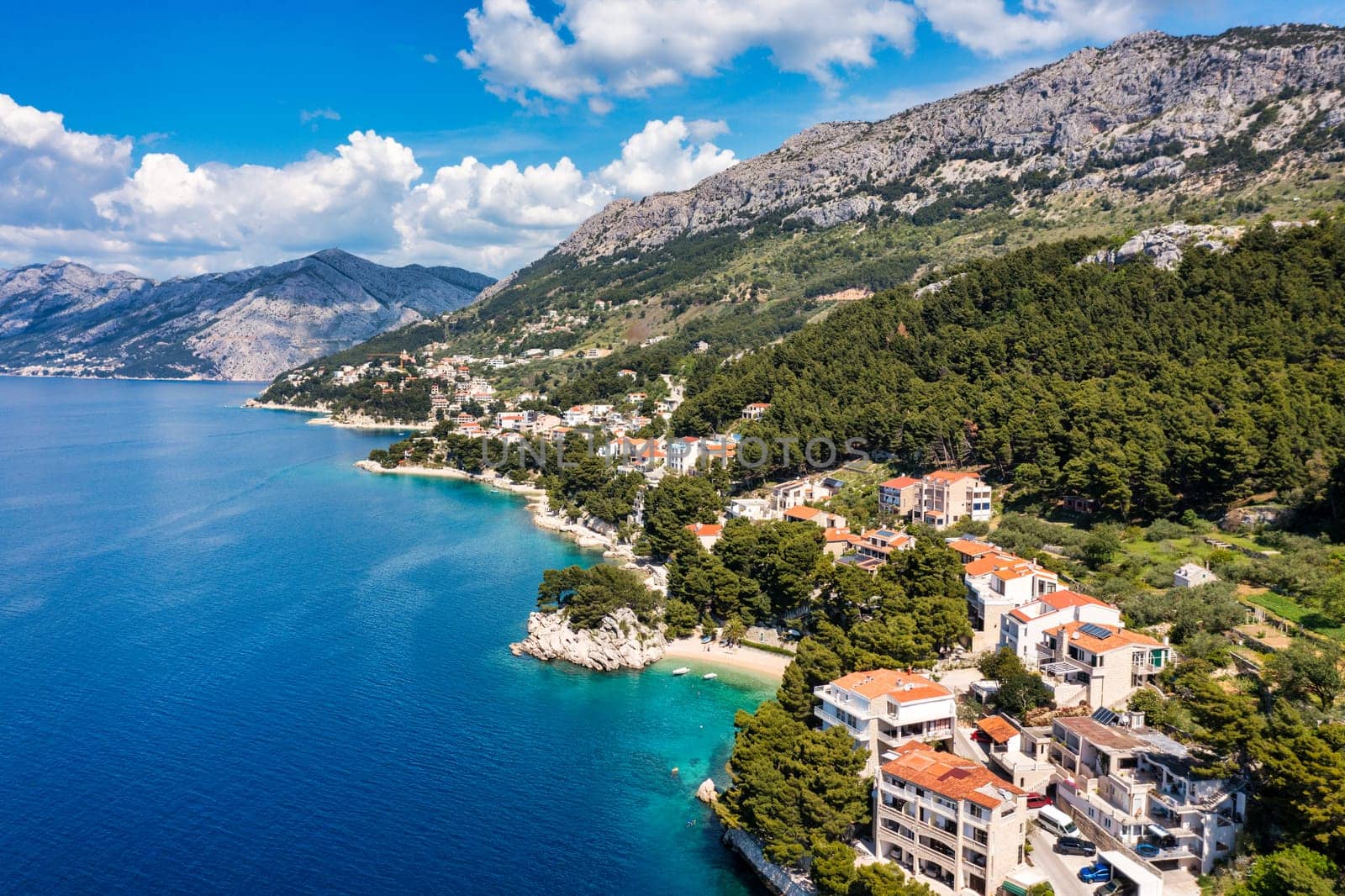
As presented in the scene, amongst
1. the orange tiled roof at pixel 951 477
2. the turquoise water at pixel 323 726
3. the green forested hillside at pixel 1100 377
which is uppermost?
the green forested hillside at pixel 1100 377

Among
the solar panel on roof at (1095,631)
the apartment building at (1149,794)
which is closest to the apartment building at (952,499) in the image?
the solar panel on roof at (1095,631)

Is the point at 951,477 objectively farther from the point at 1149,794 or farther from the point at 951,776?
the point at 951,776

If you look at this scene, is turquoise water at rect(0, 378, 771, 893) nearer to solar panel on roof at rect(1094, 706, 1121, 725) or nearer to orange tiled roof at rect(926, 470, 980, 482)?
solar panel on roof at rect(1094, 706, 1121, 725)

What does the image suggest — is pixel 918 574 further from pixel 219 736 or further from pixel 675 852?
pixel 219 736

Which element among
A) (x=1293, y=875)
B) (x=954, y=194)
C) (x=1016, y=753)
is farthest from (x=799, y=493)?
(x=954, y=194)

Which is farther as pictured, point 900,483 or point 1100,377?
point 1100,377

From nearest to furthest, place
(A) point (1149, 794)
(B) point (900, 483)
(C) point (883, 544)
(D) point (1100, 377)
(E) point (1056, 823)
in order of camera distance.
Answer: (A) point (1149, 794)
(E) point (1056, 823)
(C) point (883, 544)
(B) point (900, 483)
(D) point (1100, 377)

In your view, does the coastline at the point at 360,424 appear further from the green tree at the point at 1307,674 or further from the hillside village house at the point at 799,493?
the green tree at the point at 1307,674

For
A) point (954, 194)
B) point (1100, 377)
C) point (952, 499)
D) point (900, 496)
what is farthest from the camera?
point (954, 194)
